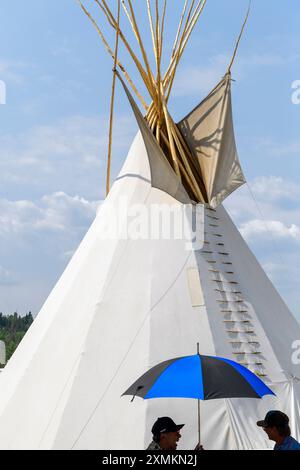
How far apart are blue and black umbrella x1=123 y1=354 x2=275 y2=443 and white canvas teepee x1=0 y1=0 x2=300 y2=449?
6.11 ft

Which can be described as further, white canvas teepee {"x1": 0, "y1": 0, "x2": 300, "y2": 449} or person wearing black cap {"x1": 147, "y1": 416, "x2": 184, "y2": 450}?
white canvas teepee {"x1": 0, "y1": 0, "x2": 300, "y2": 449}

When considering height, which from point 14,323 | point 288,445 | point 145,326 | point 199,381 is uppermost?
point 14,323

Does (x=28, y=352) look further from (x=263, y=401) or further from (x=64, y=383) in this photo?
(x=263, y=401)

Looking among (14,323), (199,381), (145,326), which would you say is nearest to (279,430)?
(199,381)

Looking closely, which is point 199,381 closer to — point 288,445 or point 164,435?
point 164,435

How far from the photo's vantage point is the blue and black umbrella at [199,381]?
5.99 metres

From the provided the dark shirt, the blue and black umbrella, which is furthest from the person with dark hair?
the dark shirt

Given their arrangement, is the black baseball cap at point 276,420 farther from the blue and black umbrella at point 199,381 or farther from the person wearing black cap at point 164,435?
the blue and black umbrella at point 199,381

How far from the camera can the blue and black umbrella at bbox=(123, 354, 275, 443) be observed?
5988 millimetres

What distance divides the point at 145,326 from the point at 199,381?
2.85 meters

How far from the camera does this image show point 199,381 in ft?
19.9

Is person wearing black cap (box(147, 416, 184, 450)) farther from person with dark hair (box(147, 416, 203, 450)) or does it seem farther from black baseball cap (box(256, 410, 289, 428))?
black baseball cap (box(256, 410, 289, 428))

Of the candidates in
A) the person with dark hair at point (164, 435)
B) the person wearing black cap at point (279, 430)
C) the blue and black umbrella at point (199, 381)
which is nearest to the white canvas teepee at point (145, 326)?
the blue and black umbrella at point (199, 381)

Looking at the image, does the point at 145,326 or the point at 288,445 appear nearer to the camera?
the point at 288,445
